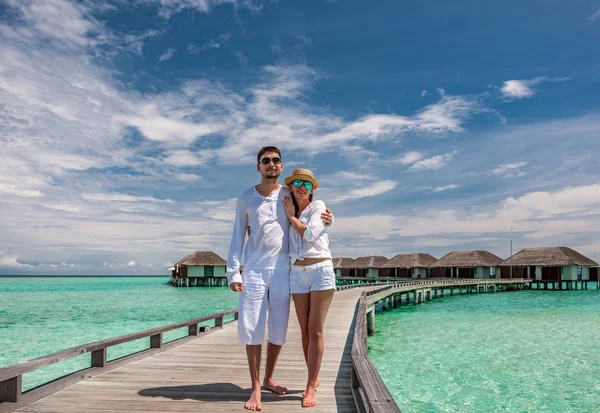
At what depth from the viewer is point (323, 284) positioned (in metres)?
3.81

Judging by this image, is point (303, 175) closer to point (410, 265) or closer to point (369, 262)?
point (410, 265)

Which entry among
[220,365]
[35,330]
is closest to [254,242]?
[220,365]

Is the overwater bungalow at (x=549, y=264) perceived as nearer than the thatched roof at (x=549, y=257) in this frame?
No

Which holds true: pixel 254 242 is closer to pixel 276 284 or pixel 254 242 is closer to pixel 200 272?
pixel 276 284

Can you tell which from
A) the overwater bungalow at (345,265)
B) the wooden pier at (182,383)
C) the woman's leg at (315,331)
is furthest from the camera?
the overwater bungalow at (345,265)

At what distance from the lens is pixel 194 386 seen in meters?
4.84

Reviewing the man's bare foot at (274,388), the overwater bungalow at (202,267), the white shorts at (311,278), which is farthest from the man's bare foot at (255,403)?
the overwater bungalow at (202,267)

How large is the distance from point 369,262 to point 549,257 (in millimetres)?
23716

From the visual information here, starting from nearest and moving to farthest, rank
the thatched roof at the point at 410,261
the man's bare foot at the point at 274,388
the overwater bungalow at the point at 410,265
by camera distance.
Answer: the man's bare foot at the point at 274,388 < the thatched roof at the point at 410,261 < the overwater bungalow at the point at 410,265

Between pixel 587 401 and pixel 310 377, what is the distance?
8.33m

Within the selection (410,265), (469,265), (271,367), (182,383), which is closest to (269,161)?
(271,367)

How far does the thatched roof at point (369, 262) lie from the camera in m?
69.2

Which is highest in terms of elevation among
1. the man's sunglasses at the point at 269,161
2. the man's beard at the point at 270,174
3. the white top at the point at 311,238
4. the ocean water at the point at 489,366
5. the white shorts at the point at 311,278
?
the man's sunglasses at the point at 269,161

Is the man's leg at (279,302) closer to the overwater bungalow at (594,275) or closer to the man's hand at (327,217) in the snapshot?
the man's hand at (327,217)
